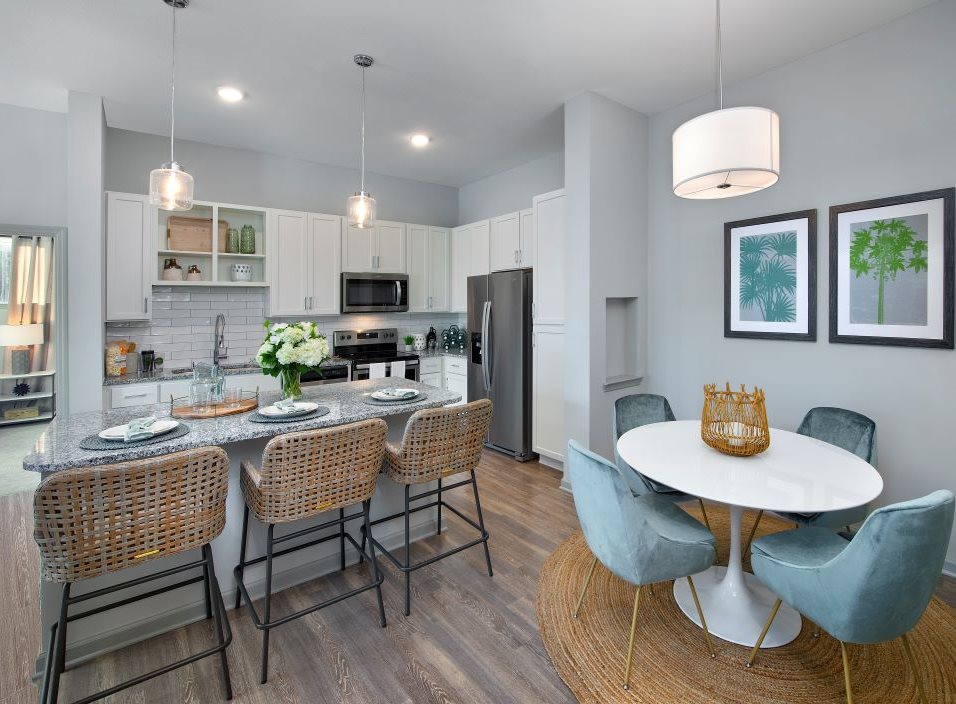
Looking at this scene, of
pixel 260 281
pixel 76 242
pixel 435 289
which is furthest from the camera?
pixel 435 289

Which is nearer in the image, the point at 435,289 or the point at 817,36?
the point at 817,36

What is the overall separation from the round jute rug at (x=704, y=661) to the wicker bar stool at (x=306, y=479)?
0.88m

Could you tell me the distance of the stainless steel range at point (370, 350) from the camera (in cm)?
489

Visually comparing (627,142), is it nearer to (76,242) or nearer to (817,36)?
(817,36)

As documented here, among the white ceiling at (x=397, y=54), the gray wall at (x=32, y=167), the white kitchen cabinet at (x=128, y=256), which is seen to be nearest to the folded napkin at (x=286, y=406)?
the white ceiling at (x=397, y=54)

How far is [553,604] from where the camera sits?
2326 millimetres

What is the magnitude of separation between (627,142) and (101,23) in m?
3.40

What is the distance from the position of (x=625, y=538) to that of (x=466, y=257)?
4155 millimetres

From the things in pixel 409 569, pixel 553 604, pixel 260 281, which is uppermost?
pixel 260 281

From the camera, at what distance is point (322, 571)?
8.49 feet

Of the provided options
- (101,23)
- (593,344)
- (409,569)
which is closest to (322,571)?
(409,569)

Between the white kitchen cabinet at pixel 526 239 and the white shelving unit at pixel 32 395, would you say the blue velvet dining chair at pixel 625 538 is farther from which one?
the white shelving unit at pixel 32 395

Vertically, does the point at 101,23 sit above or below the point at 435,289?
above

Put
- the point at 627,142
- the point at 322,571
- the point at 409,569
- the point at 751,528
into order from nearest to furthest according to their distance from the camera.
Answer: the point at 409,569
the point at 322,571
the point at 751,528
the point at 627,142
